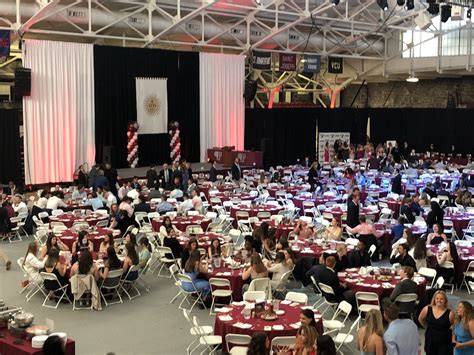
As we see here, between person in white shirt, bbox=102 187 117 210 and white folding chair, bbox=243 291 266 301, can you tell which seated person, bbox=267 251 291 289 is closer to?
white folding chair, bbox=243 291 266 301

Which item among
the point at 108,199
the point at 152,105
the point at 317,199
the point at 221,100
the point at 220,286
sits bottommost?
the point at 220,286

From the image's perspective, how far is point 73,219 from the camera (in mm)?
17109

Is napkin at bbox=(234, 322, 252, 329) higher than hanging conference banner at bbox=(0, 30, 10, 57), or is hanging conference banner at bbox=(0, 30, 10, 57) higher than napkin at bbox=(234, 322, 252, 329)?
hanging conference banner at bbox=(0, 30, 10, 57)

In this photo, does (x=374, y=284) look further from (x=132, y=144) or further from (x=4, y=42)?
(x=132, y=144)

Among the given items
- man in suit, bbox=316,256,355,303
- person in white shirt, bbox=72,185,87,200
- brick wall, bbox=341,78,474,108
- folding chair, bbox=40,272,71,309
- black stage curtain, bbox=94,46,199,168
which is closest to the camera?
man in suit, bbox=316,256,355,303

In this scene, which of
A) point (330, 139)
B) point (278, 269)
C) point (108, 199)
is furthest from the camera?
point (330, 139)

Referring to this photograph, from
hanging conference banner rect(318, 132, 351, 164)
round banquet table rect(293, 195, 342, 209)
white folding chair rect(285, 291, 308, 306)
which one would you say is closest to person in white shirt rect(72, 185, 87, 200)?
round banquet table rect(293, 195, 342, 209)

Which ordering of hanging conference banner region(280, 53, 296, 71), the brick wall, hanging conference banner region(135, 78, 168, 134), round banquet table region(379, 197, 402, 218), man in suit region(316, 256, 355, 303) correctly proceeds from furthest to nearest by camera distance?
the brick wall
hanging conference banner region(280, 53, 296, 71)
hanging conference banner region(135, 78, 168, 134)
round banquet table region(379, 197, 402, 218)
man in suit region(316, 256, 355, 303)

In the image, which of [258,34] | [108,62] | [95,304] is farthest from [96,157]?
[95,304]

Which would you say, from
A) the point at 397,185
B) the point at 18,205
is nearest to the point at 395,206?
the point at 397,185

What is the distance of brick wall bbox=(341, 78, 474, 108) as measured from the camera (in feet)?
124

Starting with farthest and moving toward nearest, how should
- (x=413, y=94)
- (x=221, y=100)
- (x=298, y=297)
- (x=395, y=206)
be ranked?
(x=413, y=94) → (x=221, y=100) → (x=395, y=206) → (x=298, y=297)

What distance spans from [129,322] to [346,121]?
96.2 feet

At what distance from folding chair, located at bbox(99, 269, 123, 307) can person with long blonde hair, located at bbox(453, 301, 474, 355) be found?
20.2 ft
